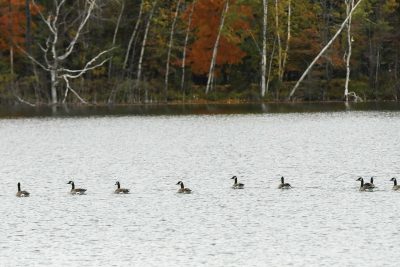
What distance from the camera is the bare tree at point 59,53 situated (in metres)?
95.9

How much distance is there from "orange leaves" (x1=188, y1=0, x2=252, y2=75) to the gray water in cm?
3056

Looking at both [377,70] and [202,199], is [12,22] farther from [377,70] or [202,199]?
[202,199]

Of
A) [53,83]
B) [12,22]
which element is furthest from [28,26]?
[53,83]

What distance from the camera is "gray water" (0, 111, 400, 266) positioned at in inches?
1181

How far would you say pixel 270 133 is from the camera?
70438mm

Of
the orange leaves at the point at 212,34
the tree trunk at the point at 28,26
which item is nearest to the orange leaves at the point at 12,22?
the tree trunk at the point at 28,26

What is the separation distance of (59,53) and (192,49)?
13.7 metres

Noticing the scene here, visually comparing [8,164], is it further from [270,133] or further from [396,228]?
[396,228]

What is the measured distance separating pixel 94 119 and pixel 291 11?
1232 inches

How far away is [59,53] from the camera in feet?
334

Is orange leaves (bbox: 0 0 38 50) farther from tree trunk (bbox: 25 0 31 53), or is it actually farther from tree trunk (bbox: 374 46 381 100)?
tree trunk (bbox: 374 46 381 100)

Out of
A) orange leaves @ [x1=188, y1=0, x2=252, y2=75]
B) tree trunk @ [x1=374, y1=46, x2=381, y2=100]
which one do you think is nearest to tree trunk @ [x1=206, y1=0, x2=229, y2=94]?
orange leaves @ [x1=188, y1=0, x2=252, y2=75]

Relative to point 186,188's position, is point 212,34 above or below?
above

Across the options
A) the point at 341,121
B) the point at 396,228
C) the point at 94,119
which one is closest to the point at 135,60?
the point at 94,119
